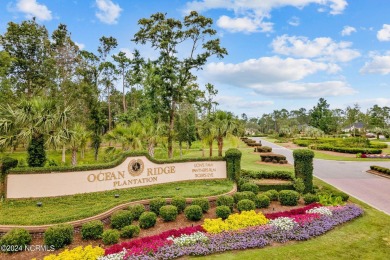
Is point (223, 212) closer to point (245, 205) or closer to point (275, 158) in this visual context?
point (245, 205)

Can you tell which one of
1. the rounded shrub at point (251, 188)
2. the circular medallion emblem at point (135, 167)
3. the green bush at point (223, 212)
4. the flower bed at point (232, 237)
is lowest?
the flower bed at point (232, 237)

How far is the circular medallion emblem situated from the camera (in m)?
13.4

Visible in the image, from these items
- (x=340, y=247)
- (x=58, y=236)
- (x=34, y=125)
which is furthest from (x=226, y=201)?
(x=34, y=125)

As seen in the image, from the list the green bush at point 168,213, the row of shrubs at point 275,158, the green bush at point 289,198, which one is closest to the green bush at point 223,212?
the green bush at point 168,213

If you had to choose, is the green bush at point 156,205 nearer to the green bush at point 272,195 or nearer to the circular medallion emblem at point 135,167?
the circular medallion emblem at point 135,167

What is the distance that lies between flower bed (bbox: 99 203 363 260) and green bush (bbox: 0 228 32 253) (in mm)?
2484

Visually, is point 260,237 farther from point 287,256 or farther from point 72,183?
point 72,183

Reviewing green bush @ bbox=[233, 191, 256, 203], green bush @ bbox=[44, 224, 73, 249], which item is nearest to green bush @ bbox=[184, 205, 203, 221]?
green bush @ bbox=[233, 191, 256, 203]

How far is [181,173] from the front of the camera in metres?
15.2

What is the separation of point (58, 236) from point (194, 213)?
4751 millimetres

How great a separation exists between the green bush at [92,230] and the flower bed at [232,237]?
111 cm

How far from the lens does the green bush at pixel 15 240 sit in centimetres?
778

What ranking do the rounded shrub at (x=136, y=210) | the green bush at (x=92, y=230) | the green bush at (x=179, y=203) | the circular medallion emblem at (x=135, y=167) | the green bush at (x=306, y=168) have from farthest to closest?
the green bush at (x=306, y=168), the circular medallion emblem at (x=135, y=167), the green bush at (x=179, y=203), the rounded shrub at (x=136, y=210), the green bush at (x=92, y=230)

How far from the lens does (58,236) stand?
8.09m
